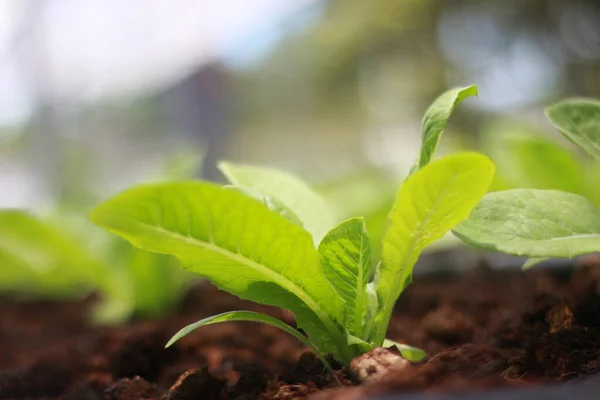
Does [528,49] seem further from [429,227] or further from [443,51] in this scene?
[429,227]

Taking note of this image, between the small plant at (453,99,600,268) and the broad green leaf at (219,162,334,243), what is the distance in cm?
20

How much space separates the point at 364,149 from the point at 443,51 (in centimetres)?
149

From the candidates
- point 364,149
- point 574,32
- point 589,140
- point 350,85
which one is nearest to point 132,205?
point 589,140

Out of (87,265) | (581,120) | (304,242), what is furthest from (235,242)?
(87,265)

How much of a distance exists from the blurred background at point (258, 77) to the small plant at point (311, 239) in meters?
1.77

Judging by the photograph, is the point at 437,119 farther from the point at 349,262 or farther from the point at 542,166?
the point at 542,166

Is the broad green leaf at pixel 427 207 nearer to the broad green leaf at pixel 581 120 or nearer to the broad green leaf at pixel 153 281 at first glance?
the broad green leaf at pixel 581 120

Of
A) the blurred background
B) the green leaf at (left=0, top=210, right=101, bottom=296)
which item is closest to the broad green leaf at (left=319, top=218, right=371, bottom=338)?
the green leaf at (left=0, top=210, right=101, bottom=296)

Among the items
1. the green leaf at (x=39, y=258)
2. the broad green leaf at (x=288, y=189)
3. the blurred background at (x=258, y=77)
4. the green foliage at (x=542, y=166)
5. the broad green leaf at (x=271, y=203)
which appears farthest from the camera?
the blurred background at (x=258, y=77)

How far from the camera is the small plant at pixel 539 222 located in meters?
0.38

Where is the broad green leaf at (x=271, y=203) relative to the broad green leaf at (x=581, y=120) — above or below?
below

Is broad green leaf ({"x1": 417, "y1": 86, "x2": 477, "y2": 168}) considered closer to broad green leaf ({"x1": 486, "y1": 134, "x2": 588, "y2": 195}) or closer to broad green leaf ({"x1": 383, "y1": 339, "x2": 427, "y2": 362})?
broad green leaf ({"x1": 383, "y1": 339, "x2": 427, "y2": 362})

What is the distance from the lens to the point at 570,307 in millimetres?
548

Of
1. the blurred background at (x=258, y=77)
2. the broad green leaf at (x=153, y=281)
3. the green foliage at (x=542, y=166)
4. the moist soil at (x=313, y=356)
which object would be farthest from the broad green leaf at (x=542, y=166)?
the blurred background at (x=258, y=77)
